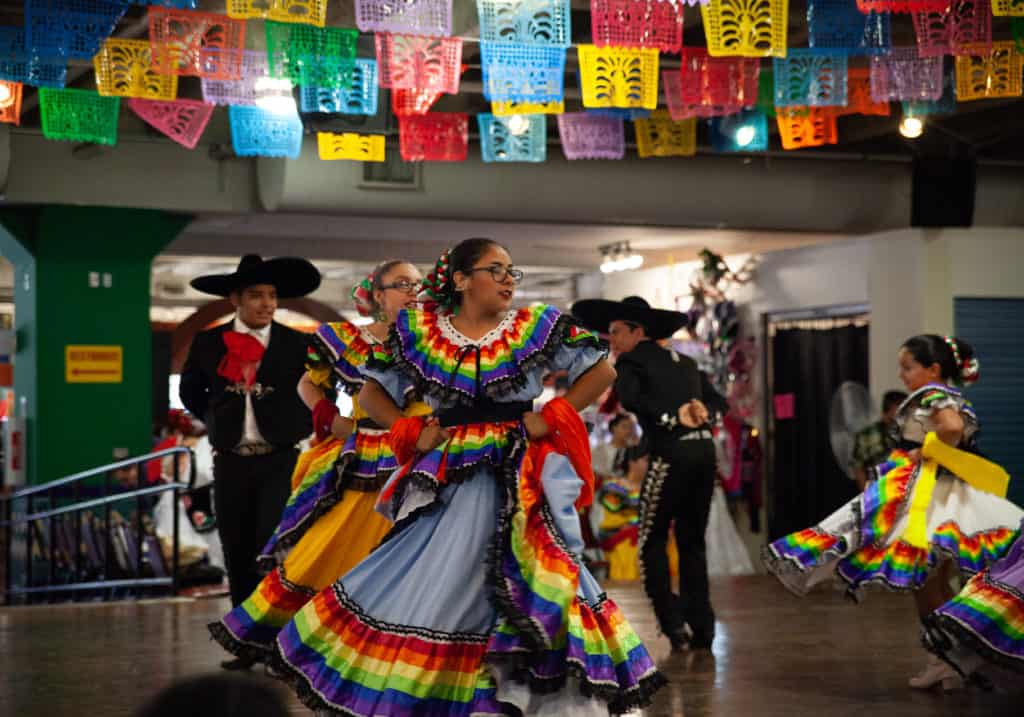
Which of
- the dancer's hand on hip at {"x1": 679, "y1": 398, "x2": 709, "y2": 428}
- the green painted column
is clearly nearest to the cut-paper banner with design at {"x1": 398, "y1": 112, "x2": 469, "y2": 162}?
the dancer's hand on hip at {"x1": 679, "y1": 398, "x2": 709, "y2": 428}

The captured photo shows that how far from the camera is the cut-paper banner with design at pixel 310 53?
7262 mm

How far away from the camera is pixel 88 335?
466 inches

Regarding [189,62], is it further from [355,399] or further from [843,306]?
[843,306]

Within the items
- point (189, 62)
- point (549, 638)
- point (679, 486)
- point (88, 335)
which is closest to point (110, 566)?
point (88, 335)

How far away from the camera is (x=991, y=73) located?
7.31 m

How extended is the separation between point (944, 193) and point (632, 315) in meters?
5.92

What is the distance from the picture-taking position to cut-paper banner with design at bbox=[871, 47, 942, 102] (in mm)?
7617

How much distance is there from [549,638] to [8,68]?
4324 mm

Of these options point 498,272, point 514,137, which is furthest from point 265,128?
point 498,272

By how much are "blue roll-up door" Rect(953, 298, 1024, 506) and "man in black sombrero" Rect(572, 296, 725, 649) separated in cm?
558

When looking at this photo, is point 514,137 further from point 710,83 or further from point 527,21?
point 527,21

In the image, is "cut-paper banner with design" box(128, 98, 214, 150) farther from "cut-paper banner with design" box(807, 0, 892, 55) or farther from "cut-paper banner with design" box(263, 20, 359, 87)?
"cut-paper banner with design" box(807, 0, 892, 55)

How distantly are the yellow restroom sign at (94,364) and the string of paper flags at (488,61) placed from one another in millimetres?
3837

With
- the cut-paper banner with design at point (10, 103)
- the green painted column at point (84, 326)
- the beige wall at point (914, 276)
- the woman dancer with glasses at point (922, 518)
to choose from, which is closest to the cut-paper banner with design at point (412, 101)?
the cut-paper banner with design at point (10, 103)
